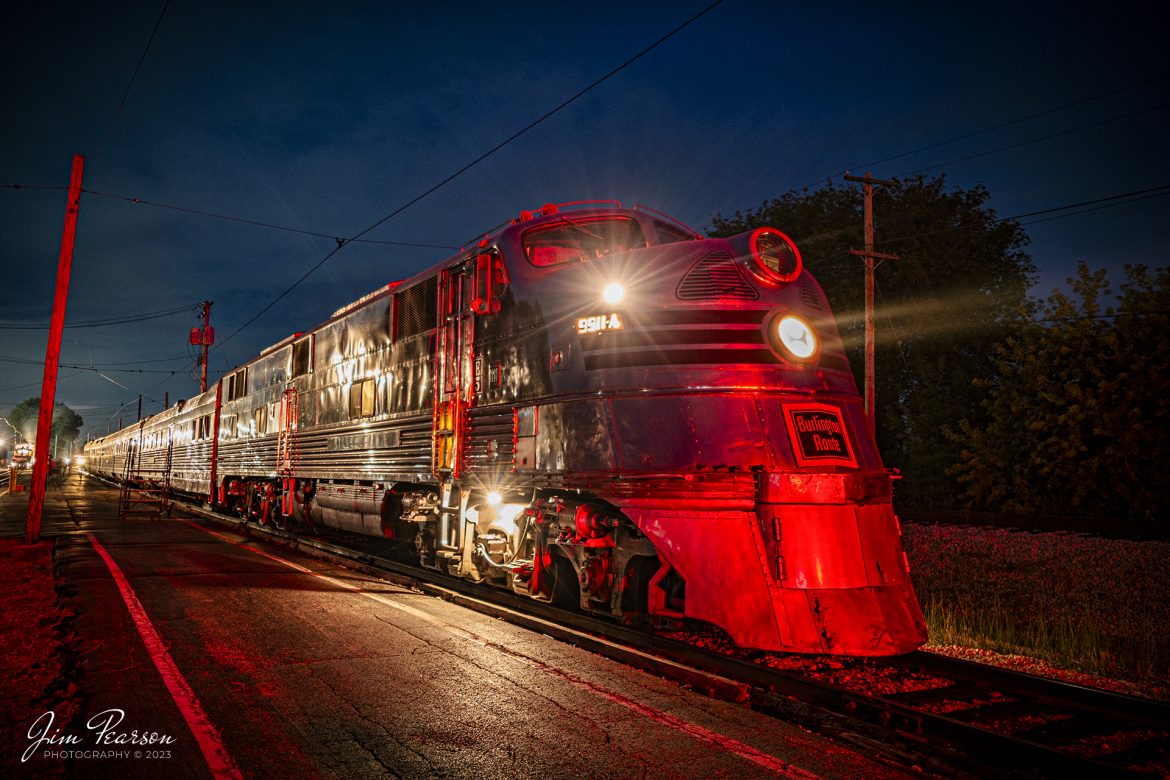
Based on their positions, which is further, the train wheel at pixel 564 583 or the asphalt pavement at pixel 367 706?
the train wheel at pixel 564 583

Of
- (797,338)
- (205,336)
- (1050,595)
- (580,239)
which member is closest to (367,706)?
(797,338)

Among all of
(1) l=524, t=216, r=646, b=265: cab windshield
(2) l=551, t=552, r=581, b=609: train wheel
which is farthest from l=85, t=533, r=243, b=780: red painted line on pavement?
(1) l=524, t=216, r=646, b=265: cab windshield

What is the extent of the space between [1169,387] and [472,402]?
1505cm

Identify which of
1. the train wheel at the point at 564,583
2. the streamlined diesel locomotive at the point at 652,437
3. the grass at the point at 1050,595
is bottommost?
the grass at the point at 1050,595

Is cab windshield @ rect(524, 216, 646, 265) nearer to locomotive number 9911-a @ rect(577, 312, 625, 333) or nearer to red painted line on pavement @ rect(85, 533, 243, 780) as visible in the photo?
locomotive number 9911-a @ rect(577, 312, 625, 333)

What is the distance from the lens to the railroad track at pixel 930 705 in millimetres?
4070

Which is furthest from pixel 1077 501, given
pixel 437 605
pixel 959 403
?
pixel 437 605

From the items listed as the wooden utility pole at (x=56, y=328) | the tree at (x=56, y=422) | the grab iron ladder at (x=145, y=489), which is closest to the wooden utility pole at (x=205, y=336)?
the grab iron ladder at (x=145, y=489)

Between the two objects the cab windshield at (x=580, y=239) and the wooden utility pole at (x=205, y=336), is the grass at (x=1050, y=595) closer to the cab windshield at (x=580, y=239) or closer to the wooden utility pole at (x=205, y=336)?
the cab windshield at (x=580, y=239)

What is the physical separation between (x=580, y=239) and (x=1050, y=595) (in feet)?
28.2

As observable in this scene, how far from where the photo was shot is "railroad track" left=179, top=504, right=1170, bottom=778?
4.07m

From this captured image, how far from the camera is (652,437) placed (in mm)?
6473

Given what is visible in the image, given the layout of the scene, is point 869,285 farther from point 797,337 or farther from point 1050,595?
point 797,337

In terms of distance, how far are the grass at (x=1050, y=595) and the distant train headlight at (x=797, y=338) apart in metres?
3.43
